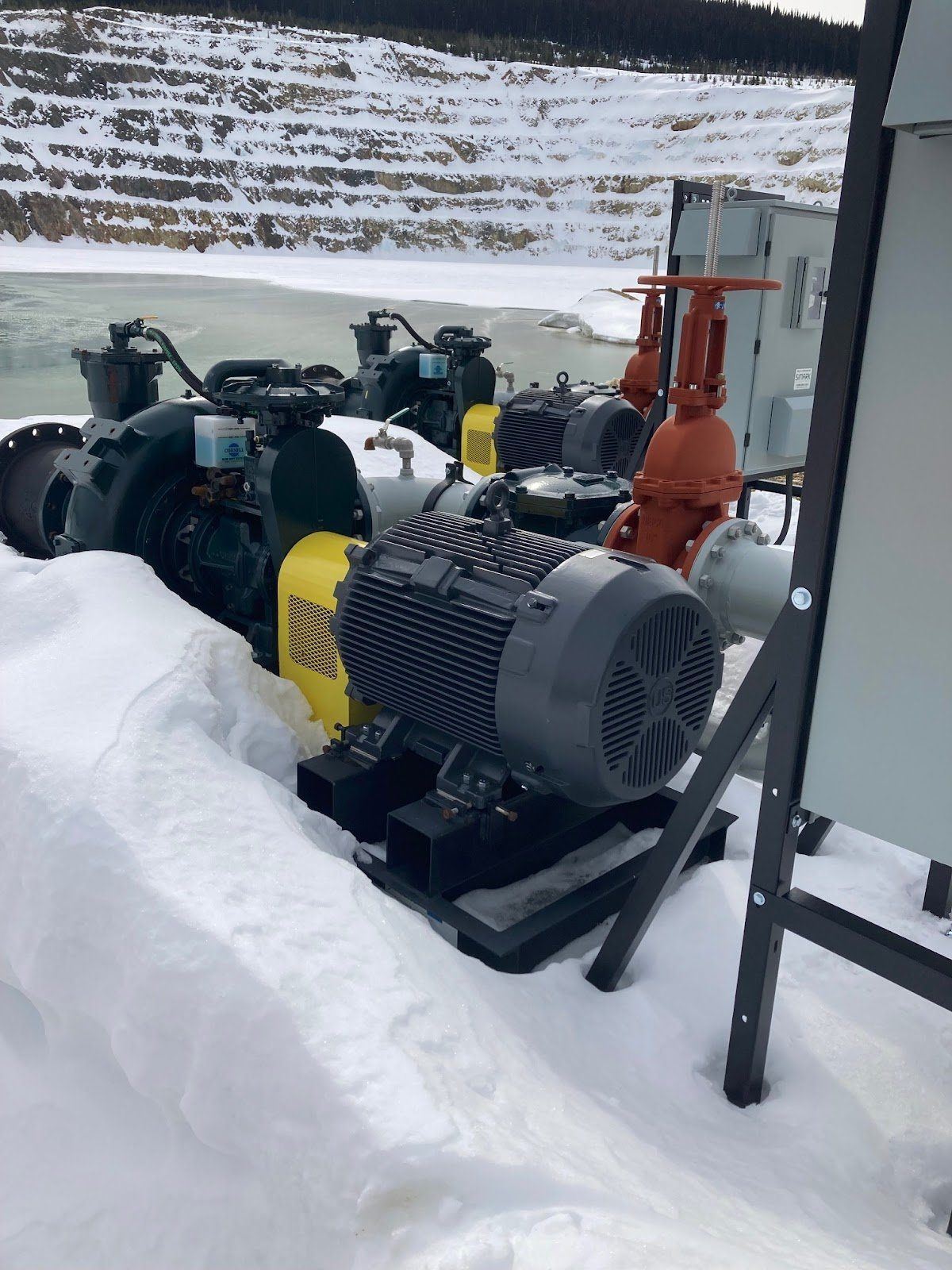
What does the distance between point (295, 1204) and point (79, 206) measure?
26.5 meters

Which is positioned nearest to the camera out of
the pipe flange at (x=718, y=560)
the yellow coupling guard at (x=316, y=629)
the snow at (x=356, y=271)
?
the yellow coupling guard at (x=316, y=629)

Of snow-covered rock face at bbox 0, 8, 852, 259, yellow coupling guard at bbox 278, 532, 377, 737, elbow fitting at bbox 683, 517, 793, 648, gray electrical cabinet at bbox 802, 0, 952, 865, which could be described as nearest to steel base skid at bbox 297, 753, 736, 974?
yellow coupling guard at bbox 278, 532, 377, 737

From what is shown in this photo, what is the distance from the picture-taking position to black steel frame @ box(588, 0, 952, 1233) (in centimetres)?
107

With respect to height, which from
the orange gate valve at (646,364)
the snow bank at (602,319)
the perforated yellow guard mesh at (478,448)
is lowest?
the perforated yellow guard mesh at (478,448)

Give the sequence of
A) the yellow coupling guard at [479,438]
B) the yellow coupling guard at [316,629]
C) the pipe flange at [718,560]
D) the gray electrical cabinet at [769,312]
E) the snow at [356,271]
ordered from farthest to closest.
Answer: the snow at [356,271] < the yellow coupling guard at [479,438] < the gray electrical cabinet at [769,312] < the pipe flange at [718,560] < the yellow coupling guard at [316,629]

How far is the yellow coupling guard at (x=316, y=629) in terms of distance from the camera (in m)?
2.12

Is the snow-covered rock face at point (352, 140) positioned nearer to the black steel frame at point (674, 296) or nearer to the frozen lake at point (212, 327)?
the frozen lake at point (212, 327)

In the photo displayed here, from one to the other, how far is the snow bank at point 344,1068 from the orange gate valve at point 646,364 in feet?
9.04

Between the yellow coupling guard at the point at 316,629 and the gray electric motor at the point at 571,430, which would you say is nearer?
the yellow coupling guard at the point at 316,629

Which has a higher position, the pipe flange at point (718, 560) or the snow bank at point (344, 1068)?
the pipe flange at point (718, 560)

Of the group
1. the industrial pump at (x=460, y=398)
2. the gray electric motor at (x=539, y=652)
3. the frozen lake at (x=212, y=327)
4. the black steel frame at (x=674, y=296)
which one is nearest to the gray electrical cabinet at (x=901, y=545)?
the gray electric motor at (x=539, y=652)

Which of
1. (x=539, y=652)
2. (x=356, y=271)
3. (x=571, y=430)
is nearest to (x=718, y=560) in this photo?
(x=539, y=652)

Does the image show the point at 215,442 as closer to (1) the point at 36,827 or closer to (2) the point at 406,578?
(2) the point at 406,578

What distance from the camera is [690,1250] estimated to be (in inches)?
37.8
